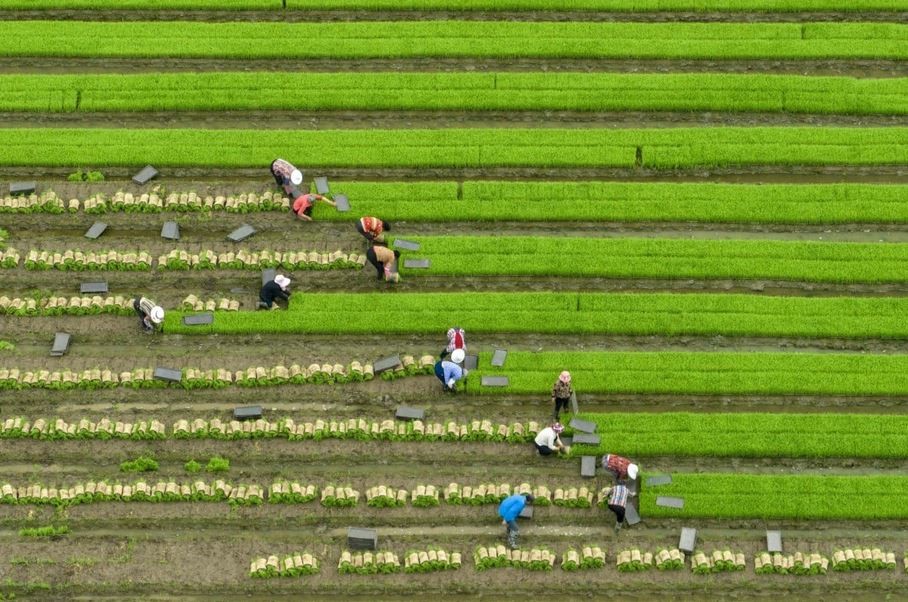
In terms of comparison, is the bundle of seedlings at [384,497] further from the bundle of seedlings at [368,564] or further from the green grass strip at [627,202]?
the green grass strip at [627,202]

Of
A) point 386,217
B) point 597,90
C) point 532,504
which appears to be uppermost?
point 597,90

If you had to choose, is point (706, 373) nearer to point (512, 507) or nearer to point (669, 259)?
point (669, 259)

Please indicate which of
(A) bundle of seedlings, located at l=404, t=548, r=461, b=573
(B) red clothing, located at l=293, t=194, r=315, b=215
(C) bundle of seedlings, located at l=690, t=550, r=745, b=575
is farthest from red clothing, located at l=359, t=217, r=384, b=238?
(C) bundle of seedlings, located at l=690, t=550, r=745, b=575

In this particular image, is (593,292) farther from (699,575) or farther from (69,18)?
(69,18)

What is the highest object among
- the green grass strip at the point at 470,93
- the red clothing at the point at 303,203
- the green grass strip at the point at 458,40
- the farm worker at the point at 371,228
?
the green grass strip at the point at 458,40

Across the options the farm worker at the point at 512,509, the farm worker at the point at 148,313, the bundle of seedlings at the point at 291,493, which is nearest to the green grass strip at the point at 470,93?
the farm worker at the point at 148,313

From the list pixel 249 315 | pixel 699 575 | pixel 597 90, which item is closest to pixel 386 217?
pixel 249 315
